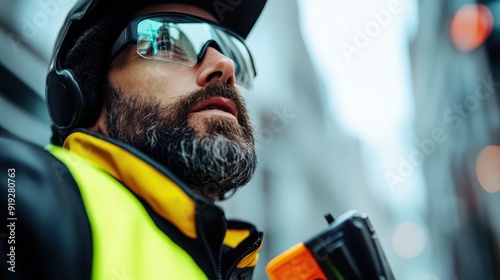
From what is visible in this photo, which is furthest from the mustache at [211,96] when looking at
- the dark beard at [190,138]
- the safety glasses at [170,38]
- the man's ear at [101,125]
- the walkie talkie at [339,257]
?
the walkie talkie at [339,257]

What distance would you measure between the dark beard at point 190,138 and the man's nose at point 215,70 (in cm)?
4

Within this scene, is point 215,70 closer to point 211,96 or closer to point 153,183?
point 211,96

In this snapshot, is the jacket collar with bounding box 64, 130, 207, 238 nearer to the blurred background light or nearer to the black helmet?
the black helmet

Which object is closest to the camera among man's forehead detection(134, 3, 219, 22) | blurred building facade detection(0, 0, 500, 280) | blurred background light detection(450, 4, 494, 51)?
man's forehead detection(134, 3, 219, 22)

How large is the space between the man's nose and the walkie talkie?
65 cm

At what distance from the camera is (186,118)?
1.56 m

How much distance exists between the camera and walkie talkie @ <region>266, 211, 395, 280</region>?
1.28 meters

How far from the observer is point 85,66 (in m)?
1.71

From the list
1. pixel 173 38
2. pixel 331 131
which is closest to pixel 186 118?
pixel 173 38

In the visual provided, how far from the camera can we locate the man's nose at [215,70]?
1672 mm

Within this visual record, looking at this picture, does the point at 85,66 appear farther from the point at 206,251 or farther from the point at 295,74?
the point at 295,74

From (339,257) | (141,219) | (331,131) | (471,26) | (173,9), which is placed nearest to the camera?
(141,219)

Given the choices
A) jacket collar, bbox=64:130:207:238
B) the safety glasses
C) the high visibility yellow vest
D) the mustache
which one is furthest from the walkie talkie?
the safety glasses

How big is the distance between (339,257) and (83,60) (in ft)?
3.65
